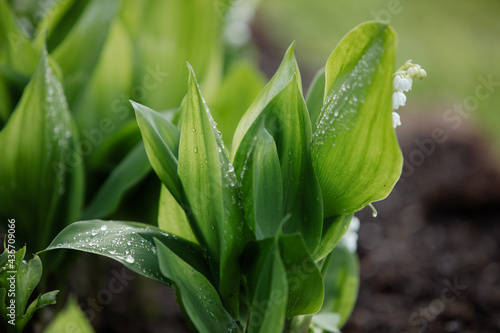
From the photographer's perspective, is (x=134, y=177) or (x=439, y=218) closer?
(x=134, y=177)

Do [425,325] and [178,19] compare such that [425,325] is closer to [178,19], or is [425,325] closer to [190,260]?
[190,260]

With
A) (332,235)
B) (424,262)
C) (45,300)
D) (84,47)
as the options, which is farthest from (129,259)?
(424,262)

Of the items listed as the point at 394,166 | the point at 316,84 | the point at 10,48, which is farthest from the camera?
the point at 10,48

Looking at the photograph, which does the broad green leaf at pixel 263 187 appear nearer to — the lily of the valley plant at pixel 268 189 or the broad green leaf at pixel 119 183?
the lily of the valley plant at pixel 268 189

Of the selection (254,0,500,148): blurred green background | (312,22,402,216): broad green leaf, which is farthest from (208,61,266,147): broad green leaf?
(254,0,500,148): blurred green background

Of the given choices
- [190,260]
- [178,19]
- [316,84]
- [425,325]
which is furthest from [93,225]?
[425,325]

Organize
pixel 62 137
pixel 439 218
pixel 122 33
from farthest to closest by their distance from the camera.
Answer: pixel 439 218, pixel 122 33, pixel 62 137
